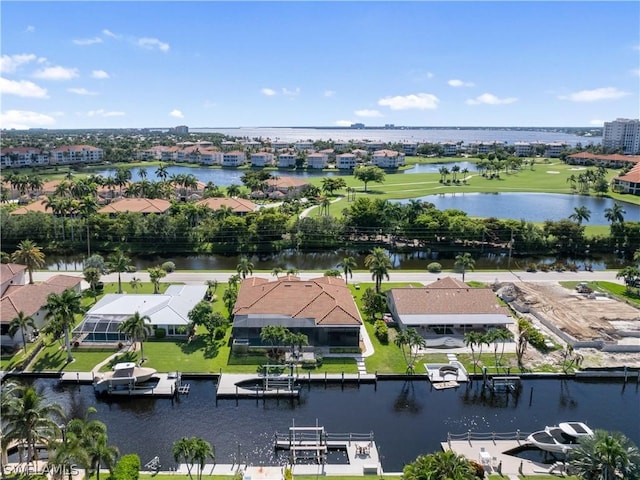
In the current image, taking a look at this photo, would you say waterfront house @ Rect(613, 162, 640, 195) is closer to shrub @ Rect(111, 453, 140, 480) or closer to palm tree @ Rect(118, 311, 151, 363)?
palm tree @ Rect(118, 311, 151, 363)

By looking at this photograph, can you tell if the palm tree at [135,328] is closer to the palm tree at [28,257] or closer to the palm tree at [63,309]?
the palm tree at [63,309]

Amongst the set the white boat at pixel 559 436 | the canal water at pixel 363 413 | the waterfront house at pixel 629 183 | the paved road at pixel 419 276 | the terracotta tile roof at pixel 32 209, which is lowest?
the canal water at pixel 363 413

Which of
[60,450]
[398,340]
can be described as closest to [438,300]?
[398,340]

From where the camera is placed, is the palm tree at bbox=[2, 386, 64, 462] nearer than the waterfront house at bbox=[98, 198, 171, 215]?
Yes

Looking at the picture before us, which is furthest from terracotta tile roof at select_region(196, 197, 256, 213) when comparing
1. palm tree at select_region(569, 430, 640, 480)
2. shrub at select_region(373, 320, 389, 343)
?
palm tree at select_region(569, 430, 640, 480)

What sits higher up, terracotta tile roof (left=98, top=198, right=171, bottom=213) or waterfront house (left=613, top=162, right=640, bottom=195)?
waterfront house (left=613, top=162, right=640, bottom=195)

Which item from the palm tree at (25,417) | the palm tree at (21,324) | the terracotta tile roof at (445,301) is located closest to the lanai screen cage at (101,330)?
the palm tree at (21,324)
